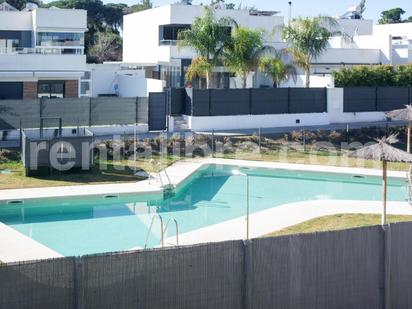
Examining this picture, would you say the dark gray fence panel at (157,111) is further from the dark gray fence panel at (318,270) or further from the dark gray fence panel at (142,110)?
the dark gray fence panel at (318,270)

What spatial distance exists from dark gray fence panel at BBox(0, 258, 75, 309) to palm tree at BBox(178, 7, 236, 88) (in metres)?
25.7

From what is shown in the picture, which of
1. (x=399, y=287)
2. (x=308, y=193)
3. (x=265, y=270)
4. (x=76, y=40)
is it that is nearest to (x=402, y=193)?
(x=308, y=193)

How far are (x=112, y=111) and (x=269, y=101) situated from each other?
25.6ft

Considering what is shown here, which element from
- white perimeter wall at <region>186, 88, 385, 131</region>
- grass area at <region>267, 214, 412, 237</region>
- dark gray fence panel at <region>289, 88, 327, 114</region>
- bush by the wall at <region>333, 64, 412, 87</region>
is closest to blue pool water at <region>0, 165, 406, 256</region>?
grass area at <region>267, 214, 412, 237</region>

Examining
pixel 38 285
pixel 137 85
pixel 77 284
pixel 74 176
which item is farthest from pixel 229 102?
pixel 38 285

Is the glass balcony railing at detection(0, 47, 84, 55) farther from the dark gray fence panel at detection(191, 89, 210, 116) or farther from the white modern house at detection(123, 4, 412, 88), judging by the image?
the dark gray fence panel at detection(191, 89, 210, 116)

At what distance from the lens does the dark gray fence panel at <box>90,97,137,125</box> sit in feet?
95.9

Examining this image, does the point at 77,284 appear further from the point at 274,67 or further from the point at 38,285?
the point at 274,67

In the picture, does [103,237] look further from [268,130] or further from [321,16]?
[321,16]

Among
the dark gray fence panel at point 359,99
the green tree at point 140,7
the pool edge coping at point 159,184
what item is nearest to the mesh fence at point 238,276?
the pool edge coping at point 159,184

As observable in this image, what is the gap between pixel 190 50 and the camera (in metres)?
41.4

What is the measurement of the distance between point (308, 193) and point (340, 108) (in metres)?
13.8

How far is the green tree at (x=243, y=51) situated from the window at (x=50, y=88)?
9.75m

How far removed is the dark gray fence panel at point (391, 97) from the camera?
118ft
